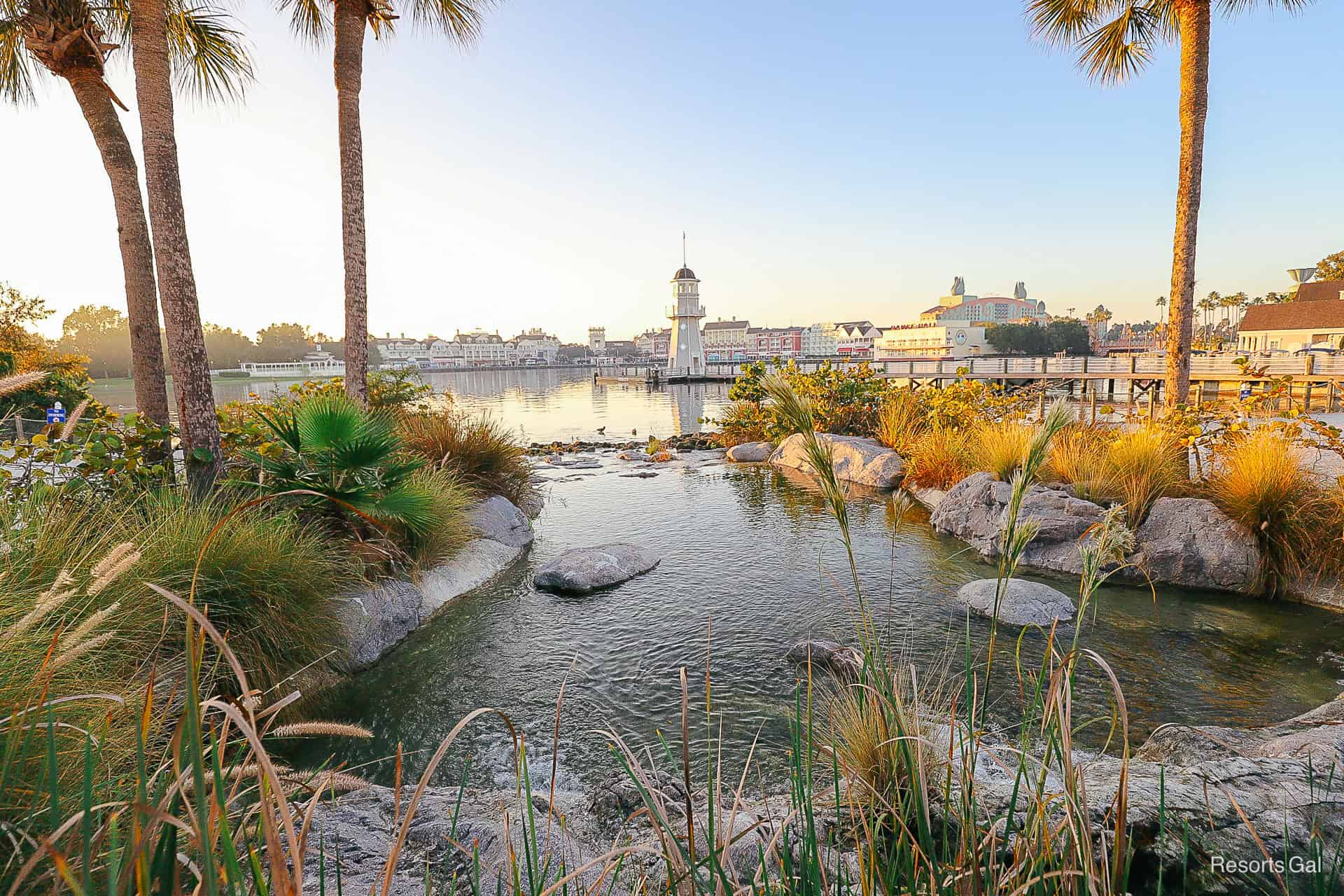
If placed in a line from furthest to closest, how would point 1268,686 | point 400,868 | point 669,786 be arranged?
point 1268,686 → point 669,786 → point 400,868

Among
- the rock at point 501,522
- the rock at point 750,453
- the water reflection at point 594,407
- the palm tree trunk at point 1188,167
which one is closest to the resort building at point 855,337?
the water reflection at point 594,407

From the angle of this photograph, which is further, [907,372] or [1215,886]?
[907,372]

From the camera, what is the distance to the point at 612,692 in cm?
506

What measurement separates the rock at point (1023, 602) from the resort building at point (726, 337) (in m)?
152

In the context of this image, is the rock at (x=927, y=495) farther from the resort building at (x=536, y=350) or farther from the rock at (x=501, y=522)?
the resort building at (x=536, y=350)

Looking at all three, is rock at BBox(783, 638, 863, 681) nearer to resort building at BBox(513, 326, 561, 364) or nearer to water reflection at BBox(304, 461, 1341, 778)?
water reflection at BBox(304, 461, 1341, 778)

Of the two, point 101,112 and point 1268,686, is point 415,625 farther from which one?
point 101,112

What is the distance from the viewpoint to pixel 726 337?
172000 mm

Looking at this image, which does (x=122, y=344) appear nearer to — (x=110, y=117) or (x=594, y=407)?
(x=594, y=407)

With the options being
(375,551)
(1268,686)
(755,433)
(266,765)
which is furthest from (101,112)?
(755,433)

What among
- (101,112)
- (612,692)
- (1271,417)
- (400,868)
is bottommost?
(612,692)

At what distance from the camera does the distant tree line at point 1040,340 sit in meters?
91.1

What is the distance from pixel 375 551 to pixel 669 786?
14.2 ft

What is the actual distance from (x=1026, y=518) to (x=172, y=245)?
32.0 feet
